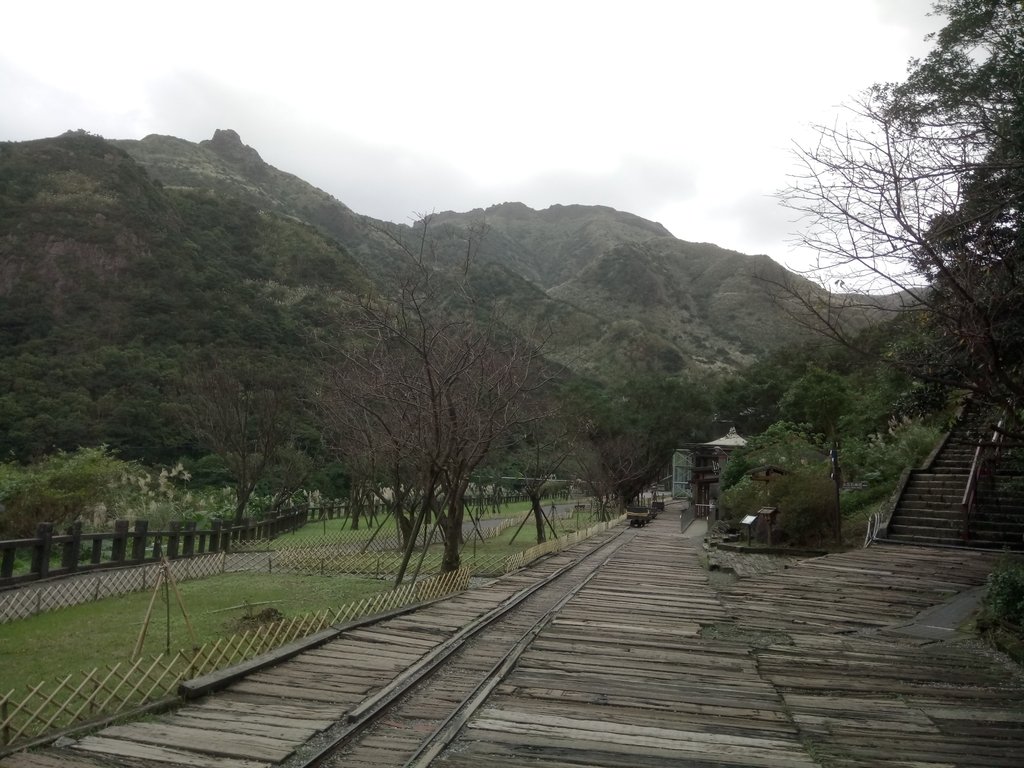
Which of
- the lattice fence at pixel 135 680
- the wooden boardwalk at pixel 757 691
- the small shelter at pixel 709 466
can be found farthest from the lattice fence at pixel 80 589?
the small shelter at pixel 709 466

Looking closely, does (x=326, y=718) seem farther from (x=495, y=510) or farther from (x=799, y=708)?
(x=495, y=510)

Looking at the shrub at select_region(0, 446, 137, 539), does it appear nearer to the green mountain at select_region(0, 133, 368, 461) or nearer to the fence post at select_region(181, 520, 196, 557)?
the fence post at select_region(181, 520, 196, 557)

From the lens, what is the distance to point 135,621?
1118 centimetres

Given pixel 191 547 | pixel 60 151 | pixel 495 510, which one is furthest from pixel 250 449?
pixel 60 151

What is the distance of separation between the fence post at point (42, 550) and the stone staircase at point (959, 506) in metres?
16.3

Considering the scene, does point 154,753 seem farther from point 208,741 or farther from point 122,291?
point 122,291

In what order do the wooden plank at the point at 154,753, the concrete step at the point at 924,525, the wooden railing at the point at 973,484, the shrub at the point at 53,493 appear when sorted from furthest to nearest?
the shrub at the point at 53,493
the concrete step at the point at 924,525
the wooden railing at the point at 973,484
the wooden plank at the point at 154,753

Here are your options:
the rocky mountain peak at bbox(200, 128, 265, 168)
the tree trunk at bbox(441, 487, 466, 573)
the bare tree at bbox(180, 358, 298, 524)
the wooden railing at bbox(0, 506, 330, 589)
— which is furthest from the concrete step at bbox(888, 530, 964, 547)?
the rocky mountain peak at bbox(200, 128, 265, 168)

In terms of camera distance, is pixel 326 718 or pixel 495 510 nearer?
pixel 326 718

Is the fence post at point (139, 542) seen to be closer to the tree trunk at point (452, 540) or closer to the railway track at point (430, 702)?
the tree trunk at point (452, 540)

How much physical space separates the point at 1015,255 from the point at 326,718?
8486 millimetres

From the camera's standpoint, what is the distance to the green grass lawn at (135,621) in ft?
27.9

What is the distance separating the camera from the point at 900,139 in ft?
25.1

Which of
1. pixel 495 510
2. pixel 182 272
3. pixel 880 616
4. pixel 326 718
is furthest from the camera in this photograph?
pixel 182 272
